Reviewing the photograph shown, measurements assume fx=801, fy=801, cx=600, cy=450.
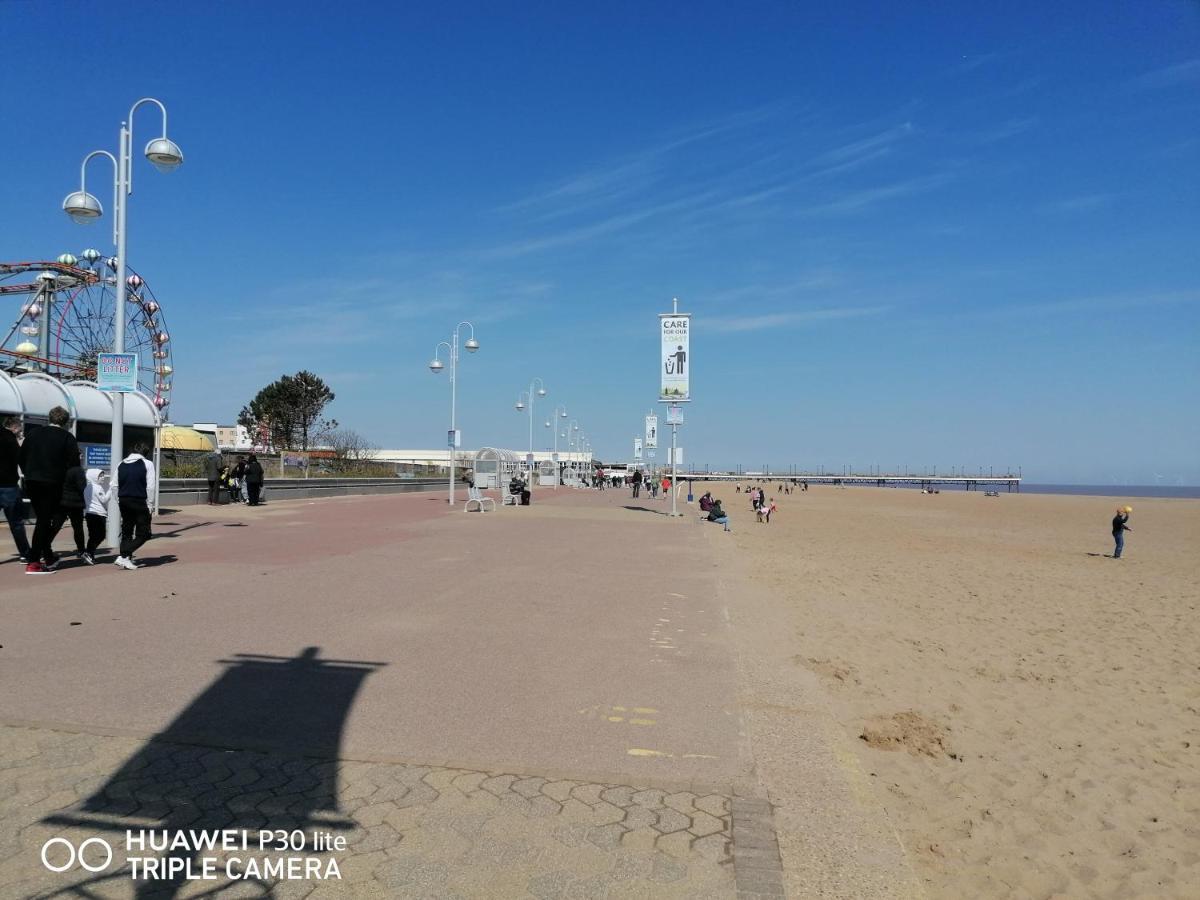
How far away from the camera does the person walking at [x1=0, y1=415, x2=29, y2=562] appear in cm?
944

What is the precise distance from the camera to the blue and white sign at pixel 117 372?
12.0m

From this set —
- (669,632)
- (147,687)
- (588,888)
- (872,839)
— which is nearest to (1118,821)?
(872,839)

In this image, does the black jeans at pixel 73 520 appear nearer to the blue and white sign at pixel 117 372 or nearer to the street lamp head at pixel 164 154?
the blue and white sign at pixel 117 372

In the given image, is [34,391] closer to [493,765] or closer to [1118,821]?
[493,765]

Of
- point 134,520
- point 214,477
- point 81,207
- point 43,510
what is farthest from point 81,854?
point 214,477

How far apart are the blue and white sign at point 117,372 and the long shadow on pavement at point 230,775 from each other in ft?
→ 27.5

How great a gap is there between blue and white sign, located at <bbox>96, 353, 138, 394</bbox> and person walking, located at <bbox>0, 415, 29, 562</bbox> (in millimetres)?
2334

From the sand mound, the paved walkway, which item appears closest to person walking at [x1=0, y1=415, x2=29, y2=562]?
the paved walkway

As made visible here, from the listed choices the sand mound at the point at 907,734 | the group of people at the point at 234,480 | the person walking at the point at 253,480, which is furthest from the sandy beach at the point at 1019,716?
the group of people at the point at 234,480

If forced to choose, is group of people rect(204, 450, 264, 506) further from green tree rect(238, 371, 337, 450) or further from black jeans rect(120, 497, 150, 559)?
green tree rect(238, 371, 337, 450)

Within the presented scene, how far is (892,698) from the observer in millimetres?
6316

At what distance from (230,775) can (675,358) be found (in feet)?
76.5

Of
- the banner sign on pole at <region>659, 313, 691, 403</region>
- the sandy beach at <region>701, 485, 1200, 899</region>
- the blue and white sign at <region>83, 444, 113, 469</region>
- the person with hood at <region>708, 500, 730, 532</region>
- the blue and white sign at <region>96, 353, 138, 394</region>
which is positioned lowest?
the sandy beach at <region>701, 485, 1200, 899</region>

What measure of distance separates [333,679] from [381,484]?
119 ft
